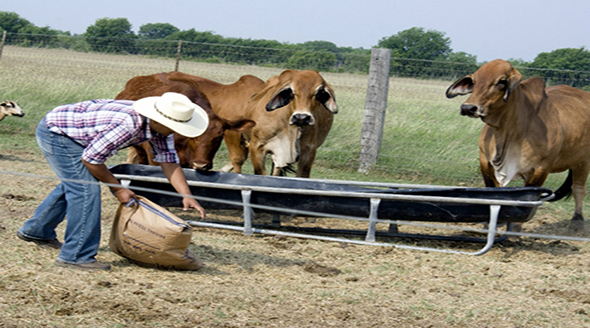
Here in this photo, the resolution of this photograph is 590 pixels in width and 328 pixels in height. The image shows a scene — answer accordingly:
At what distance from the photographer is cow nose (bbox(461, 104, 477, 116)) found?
7.04 meters

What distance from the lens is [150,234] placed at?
509cm

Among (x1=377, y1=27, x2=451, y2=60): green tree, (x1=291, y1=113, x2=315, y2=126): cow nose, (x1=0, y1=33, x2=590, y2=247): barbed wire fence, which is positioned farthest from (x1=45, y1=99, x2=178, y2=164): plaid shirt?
(x1=377, y1=27, x2=451, y2=60): green tree

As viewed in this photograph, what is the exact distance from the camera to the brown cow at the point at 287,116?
7.81 meters

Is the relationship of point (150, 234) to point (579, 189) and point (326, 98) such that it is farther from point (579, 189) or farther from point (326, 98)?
point (579, 189)

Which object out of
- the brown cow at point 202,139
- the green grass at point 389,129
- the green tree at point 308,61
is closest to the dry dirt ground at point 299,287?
the brown cow at point 202,139

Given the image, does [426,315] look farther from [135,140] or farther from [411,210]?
[135,140]

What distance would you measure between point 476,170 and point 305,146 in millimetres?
4761

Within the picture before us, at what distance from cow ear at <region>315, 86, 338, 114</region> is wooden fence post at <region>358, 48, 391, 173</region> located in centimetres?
408

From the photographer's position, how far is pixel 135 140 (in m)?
4.93

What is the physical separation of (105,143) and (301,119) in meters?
3.18

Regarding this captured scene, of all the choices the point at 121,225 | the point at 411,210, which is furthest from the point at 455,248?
the point at 121,225

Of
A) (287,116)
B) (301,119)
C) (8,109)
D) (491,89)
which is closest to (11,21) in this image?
(8,109)

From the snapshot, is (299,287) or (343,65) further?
(343,65)

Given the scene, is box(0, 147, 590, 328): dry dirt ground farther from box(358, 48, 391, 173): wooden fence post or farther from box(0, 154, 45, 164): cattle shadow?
box(358, 48, 391, 173): wooden fence post
